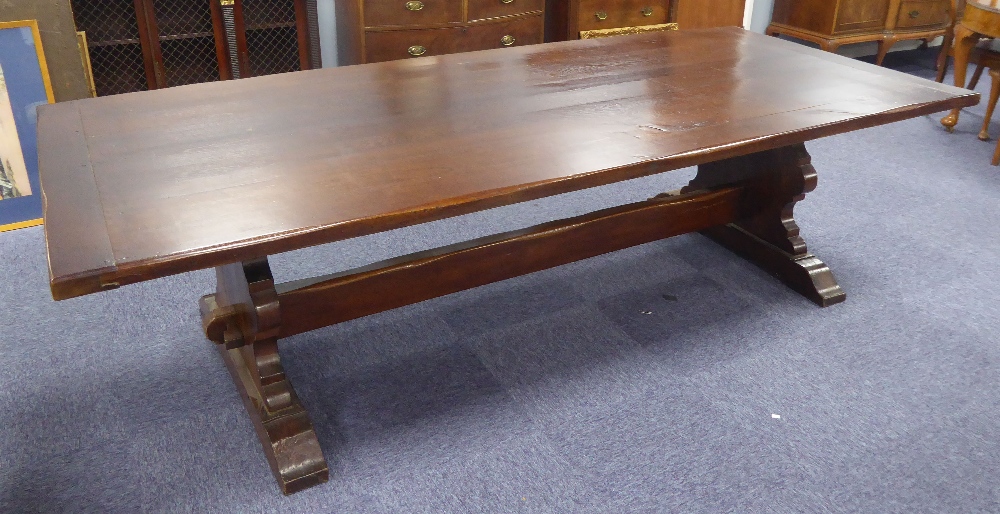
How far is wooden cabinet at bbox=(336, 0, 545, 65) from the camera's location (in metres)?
3.09

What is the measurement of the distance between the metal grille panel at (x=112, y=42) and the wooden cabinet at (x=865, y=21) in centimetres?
329

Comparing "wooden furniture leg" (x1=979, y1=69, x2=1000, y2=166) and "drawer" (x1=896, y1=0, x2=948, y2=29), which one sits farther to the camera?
"drawer" (x1=896, y1=0, x2=948, y2=29)

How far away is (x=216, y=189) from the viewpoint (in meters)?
1.36

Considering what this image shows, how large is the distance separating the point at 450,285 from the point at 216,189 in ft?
2.28

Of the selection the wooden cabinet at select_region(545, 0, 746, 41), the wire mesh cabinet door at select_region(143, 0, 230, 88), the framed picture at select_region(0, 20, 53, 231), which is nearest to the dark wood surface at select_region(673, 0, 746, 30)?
the wooden cabinet at select_region(545, 0, 746, 41)

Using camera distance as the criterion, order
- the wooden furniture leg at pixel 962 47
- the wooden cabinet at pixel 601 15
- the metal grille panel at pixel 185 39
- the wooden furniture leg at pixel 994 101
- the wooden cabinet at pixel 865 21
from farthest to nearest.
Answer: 1. the wooden cabinet at pixel 865 21
2. the wooden cabinet at pixel 601 15
3. the wooden furniture leg at pixel 962 47
4. the wooden furniture leg at pixel 994 101
5. the metal grille panel at pixel 185 39

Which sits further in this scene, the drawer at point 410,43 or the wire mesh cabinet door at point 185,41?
the drawer at point 410,43

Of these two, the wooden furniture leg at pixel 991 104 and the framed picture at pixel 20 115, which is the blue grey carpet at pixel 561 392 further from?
the wooden furniture leg at pixel 991 104

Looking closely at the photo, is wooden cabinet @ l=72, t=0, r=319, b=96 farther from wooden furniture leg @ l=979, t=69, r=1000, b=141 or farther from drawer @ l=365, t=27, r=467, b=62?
wooden furniture leg @ l=979, t=69, r=1000, b=141

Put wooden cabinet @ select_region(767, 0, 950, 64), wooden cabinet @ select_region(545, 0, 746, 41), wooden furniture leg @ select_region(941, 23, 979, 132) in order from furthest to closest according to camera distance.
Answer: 1. wooden cabinet @ select_region(767, 0, 950, 64)
2. wooden cabinet @ select_region(545, 0, 746, 41)
3. wooden furniture leg @ select_region(941, 23, 979, 132)

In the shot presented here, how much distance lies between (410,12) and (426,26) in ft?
0.29

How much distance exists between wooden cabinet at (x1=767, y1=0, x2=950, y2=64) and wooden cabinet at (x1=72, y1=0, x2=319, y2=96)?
264cm

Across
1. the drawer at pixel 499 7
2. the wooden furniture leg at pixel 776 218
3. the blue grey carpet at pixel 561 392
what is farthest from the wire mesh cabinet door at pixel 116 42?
the wooden furniture leg at pixel 776 218

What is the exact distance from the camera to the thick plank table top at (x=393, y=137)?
124cm
